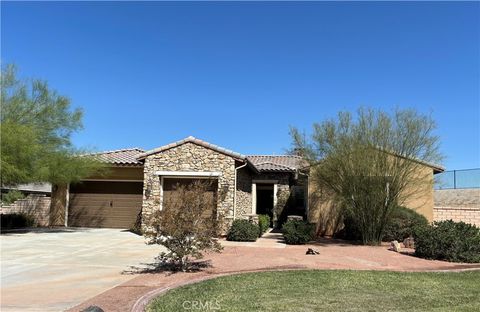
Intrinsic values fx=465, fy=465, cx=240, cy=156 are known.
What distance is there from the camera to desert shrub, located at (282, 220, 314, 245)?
1765cm

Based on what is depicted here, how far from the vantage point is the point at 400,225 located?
18656mm

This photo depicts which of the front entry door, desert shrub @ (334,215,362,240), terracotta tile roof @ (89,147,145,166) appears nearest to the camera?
desert shrub @ (334,215,362,240)

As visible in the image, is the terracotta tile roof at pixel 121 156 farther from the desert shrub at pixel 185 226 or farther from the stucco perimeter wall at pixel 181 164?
the desert shrub at pixel 185 226

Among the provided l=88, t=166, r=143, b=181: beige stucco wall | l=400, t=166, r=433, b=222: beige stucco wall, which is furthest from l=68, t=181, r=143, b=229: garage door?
l=400, t=166, r=433, b=222: beige stucco wall

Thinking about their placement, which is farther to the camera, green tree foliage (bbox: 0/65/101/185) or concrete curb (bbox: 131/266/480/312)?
green tree foliage (bbox: 0/65/101/185)

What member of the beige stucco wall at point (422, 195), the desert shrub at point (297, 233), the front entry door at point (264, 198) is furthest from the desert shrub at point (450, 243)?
the front entry door at point (264, 198)

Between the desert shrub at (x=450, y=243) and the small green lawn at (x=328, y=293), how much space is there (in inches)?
109

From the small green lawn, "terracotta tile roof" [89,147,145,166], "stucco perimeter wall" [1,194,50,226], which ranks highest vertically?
"terracotta tile roof" [89,147,145,166]

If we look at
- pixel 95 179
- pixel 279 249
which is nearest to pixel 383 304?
pixel 279 249

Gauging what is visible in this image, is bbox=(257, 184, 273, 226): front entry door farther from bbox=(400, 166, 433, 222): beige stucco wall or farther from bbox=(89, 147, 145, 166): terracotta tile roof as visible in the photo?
bbox=(400, 166, 433, 222): beige stucco wall

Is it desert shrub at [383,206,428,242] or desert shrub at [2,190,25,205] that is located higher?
desert shrub at [2,190,25,205]

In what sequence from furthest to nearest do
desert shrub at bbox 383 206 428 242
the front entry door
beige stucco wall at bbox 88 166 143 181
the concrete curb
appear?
the front entry door, beige stucco wall at bbox 88 166 143 181, desert shrub at bbox 383 206 428 242, the concrete curb

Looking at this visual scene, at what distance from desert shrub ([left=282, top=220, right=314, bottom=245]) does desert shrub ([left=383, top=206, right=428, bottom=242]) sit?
10.2 ft

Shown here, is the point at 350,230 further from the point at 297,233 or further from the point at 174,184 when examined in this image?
the point at 174,184
